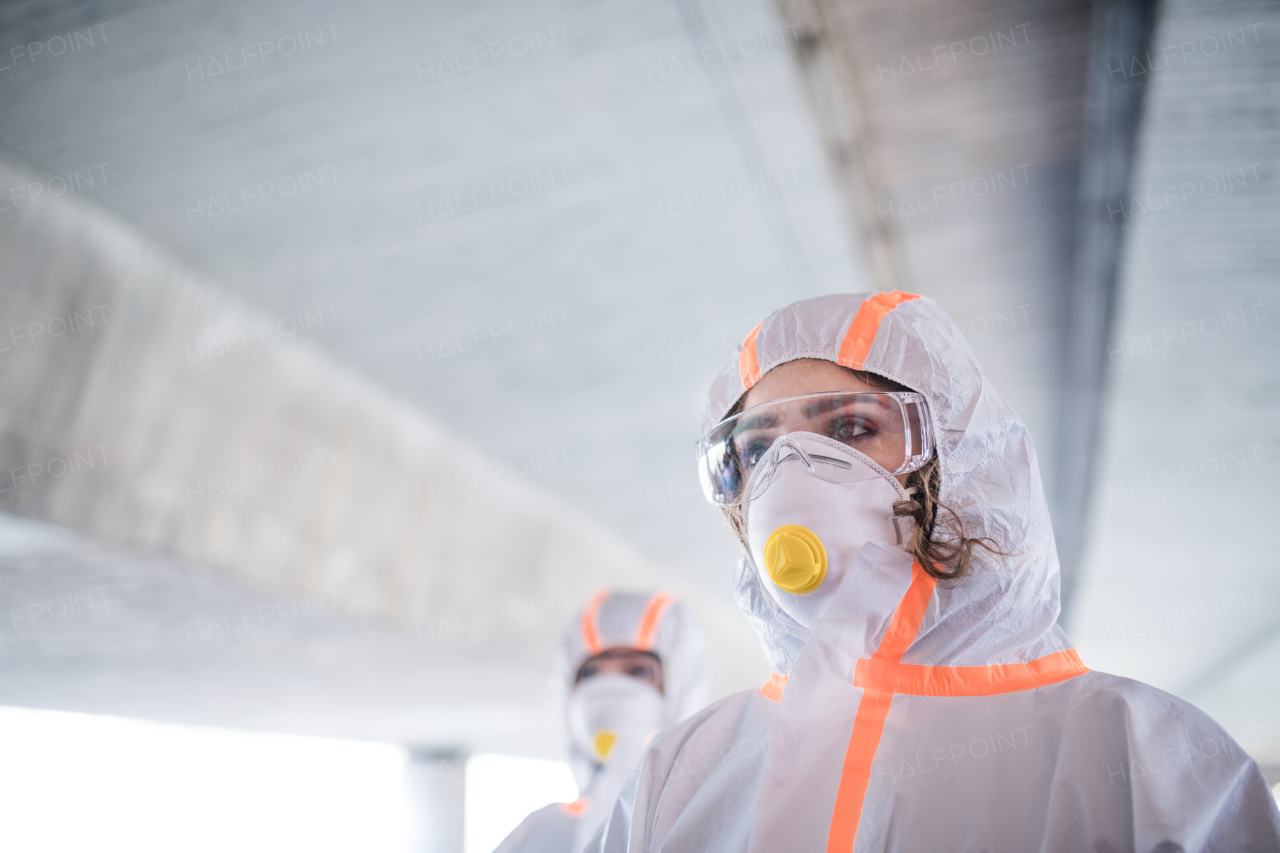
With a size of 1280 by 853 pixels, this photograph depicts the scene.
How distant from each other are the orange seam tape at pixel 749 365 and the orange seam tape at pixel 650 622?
7.20ft

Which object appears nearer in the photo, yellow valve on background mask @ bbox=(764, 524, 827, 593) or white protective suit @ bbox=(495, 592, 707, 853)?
yellow valve on background mask @ bbox=(764, 524, 827, 593)

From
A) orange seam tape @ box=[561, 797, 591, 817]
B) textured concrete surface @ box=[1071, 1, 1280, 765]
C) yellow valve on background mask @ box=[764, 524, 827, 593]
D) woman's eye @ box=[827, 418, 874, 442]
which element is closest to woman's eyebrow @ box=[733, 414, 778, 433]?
woman's eye @ box=[827, 418, 874, 442]

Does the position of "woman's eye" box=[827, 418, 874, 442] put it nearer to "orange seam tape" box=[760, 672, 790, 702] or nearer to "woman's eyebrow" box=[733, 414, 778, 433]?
"woman's eyebrow" box=[733, 414, 778, 433]

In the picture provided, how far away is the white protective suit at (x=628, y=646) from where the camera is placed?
10.6ft

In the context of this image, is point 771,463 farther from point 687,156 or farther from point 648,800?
point 687,156

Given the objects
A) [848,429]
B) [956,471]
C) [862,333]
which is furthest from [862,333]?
[956,471]

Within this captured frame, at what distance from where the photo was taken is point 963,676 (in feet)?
4.58

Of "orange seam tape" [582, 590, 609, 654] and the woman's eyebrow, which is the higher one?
"orange seam tape" [582, 590, 609, 654]

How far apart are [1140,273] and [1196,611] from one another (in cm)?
591

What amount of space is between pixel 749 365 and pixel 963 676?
67cm

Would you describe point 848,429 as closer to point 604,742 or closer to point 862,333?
point 862,333

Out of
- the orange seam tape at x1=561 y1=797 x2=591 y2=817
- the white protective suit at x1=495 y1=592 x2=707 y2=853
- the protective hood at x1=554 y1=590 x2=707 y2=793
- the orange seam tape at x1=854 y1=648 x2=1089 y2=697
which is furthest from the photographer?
the protective hood at x1=554 y1=590 x2=707 y2=793

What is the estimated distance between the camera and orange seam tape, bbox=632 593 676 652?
12.0ft

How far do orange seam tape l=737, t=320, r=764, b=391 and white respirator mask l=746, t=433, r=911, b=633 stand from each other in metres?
0.17
